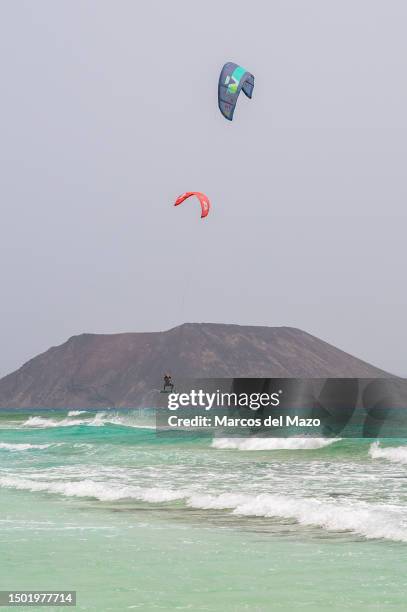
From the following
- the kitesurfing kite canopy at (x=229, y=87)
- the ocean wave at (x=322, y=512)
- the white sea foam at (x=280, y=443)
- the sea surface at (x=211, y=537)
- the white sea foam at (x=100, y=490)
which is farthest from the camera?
the white sea foam at (x=280, y=443)

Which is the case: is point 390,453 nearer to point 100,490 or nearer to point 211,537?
point 100,490

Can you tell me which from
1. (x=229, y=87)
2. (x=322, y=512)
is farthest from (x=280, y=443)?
(x=322, y=512)

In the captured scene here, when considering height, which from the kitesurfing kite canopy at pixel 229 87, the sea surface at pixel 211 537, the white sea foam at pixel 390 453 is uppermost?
the kitesurfing kite canopy at pixel 229 87

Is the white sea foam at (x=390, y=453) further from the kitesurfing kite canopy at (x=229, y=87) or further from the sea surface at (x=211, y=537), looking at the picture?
the kitesurfing kite canopy at (x=229, y=87)

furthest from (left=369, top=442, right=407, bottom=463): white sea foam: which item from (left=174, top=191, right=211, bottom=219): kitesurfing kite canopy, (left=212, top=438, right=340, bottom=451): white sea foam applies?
(left=174, top=191, right=211, bottom=219): kitesurfing kite canopy

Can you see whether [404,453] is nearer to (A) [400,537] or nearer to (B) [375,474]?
(B) [375,474]

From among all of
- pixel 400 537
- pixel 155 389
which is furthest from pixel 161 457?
pixel 155 389

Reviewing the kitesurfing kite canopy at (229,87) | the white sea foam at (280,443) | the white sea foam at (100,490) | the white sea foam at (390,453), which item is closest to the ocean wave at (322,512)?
the white sea foam at (100,490)
